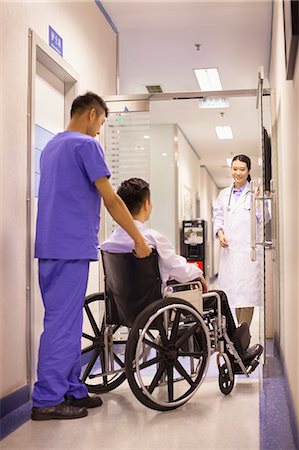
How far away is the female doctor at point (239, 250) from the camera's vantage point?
13.4 ft

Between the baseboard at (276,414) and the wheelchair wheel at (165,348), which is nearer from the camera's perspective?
the baseboard at (276,414)

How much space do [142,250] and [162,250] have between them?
0.53 feet

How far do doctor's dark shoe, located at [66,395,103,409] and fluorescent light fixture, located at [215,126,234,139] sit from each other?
7.21m

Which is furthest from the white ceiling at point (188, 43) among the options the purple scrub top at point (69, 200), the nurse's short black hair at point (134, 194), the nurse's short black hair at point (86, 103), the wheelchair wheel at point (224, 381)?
the wheelchair wheel at point (224, 381)

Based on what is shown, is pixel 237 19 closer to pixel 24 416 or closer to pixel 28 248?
pixel 28 248

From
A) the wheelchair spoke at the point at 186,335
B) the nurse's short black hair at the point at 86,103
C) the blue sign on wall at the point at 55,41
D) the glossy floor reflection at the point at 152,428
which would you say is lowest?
the glossy floor reflection at the point at 152,428

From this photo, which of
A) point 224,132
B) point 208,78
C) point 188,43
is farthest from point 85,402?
point 224,132

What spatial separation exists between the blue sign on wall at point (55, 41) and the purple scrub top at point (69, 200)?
37.1 inches

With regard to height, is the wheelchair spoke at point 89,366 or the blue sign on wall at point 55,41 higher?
the blue sign on wall at point 55,41

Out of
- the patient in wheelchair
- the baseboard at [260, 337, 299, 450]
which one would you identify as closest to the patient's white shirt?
the patient in wheelchair

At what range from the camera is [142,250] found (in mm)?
2643

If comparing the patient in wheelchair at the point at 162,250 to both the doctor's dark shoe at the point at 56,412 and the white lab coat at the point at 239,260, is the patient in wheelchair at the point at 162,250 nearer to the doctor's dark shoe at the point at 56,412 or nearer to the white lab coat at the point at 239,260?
the doctor's dark shoe at the point at 56,412

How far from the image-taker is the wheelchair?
2.51 metres

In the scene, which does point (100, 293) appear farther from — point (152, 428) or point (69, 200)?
point (152, 428)
